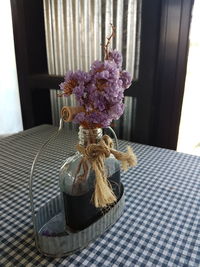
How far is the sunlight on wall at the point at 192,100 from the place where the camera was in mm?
1176

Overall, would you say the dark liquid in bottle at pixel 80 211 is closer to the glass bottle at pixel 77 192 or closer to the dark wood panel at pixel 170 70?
the glass bottle at pixel 77 192

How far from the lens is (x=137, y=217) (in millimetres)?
650

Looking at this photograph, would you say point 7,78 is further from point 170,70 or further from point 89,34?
point 170,70

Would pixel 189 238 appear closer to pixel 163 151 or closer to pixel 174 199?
pixel 174 199

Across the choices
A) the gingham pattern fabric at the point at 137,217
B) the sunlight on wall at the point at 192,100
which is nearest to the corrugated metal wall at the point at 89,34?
the sunlight on wall at the point at 192,100

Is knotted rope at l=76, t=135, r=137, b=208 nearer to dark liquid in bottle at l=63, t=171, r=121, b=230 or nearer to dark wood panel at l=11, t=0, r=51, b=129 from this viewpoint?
dark liquid in bottle at l=63, t=171, r=121, b=230

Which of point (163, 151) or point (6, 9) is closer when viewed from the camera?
point (163, 151)

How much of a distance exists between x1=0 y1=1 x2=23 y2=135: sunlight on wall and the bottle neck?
87.5 inches

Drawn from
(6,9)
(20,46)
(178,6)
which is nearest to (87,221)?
(178,6)

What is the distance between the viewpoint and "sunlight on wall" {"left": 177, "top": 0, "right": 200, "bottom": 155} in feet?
3.86

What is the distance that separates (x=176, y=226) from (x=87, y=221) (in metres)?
0.23

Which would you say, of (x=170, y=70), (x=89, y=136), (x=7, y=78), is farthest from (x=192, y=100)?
(x=7, y=78)

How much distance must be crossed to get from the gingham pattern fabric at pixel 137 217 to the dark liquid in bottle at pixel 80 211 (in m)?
0.05

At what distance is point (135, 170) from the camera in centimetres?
92
